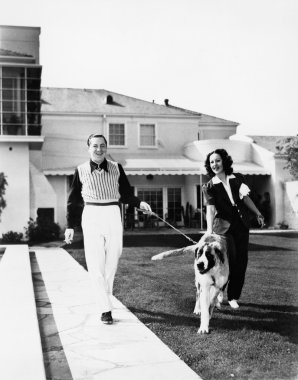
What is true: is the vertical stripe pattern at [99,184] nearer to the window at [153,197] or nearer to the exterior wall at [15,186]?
the exterior wall at [15,186]

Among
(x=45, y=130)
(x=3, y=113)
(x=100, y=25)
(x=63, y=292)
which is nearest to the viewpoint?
(x=100, y=25)

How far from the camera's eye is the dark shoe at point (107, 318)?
4.65 metres

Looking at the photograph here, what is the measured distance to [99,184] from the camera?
4.78 metres

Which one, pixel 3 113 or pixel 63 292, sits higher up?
pixel 3 113

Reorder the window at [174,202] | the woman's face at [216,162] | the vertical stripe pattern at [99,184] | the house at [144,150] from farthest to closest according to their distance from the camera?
the window at [174,202], the house at [144,150], the woman's face at [216,162], the vertical stripe pattern at [99,184]

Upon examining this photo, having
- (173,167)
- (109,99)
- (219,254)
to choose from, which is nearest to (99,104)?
(109,99)

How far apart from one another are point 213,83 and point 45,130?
56.3 ft

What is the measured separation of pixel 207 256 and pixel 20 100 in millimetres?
13425

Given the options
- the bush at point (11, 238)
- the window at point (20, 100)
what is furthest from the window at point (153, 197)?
the bush at point (11, 238)

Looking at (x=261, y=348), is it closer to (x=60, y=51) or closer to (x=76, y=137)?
(x=60, y=51)

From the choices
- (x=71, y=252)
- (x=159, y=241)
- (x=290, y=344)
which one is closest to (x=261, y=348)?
(x=290, y=344)

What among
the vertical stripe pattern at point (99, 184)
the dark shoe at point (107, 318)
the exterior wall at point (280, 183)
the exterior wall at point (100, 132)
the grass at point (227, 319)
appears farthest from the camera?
the exterior wall at point (100, 132)

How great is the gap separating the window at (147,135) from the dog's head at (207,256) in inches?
756

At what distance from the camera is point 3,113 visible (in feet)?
53.0
